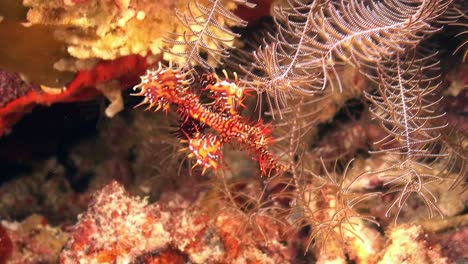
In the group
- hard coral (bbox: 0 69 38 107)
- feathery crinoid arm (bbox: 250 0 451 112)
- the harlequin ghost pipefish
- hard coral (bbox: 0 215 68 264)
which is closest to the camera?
feathery crinoid arm (bbox: 250 0 451 112)

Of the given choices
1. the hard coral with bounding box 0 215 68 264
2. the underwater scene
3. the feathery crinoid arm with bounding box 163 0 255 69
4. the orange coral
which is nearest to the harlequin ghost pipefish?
the underwater scene

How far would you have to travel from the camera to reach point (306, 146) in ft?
11.9

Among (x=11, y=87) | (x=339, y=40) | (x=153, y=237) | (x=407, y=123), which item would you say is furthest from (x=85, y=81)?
(x=407, y=123)

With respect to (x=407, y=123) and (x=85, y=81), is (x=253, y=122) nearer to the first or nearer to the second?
(x=407, y=123)

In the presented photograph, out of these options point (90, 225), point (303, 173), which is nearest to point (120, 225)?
point (90, 225)

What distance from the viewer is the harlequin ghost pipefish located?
7.86 feet

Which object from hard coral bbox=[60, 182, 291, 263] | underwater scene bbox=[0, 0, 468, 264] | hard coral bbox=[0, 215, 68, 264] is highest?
underwater scene bbox=[0, 0, 468, 264]

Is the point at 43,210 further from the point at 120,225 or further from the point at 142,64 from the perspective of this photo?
the point at 142,64

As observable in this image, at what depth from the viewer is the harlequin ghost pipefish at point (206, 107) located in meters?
2.40

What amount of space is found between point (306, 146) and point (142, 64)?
1.57 metres

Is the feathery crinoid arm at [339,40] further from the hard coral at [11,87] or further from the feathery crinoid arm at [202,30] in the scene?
the hard coral at [11,87]

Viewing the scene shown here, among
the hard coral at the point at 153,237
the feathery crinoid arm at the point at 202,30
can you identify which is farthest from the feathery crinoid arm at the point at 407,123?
the hard coral at the point at 153,237

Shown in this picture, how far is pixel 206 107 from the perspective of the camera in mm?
2604

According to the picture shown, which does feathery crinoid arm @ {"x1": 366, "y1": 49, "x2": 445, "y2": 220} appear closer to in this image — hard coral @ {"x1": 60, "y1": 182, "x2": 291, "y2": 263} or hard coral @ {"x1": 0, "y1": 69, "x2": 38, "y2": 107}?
hard coral @ {"x1": 60, "y1": 182, "x2": 291, "y2": 263}
